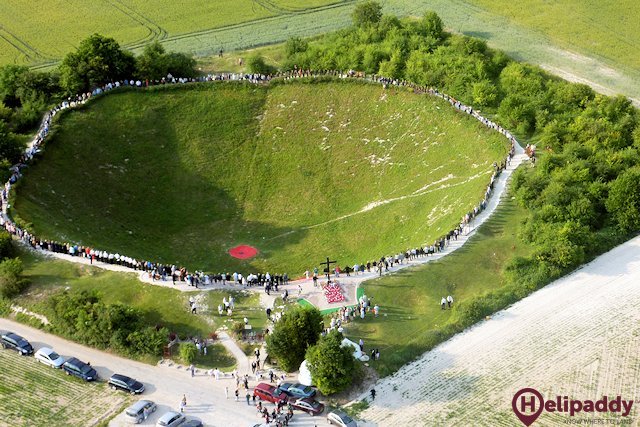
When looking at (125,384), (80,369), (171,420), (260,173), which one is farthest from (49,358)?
(260,173)

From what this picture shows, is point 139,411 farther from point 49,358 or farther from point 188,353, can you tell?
point 49,358

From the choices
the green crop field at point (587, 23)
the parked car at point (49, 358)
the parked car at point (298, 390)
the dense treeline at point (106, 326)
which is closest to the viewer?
the parked car at point (298, 390)

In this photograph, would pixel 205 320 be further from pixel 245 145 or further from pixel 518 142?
pixel 518 142

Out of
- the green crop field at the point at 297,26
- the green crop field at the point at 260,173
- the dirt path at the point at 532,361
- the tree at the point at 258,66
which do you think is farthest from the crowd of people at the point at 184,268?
the green crop field at the point at 297,26

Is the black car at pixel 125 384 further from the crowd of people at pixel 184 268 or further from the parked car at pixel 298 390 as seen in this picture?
the crowd of people at pixel 184 268

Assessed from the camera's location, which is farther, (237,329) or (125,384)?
(237,329)

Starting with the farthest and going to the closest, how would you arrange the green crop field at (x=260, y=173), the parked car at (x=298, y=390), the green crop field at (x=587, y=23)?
the green crop field at (x=587, y=23) < the green crop field at (x=260, y=173) < the parked car at (x=298, y=390)
